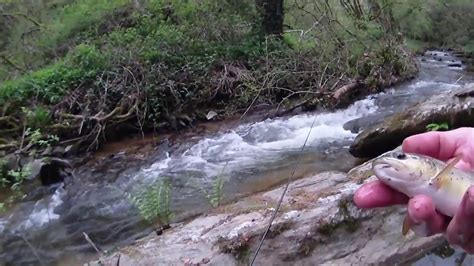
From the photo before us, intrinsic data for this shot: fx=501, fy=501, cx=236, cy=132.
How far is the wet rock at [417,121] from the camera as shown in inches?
279

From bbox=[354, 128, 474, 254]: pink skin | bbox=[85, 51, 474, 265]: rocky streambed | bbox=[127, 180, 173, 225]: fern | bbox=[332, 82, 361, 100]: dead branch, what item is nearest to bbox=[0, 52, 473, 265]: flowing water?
bbox=[127, 180, 173, 225]: fern

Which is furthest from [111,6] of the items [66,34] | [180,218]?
[180,218]

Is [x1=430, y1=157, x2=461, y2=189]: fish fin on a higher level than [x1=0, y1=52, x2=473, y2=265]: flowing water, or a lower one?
higher

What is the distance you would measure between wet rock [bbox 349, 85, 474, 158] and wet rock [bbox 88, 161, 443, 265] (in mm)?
2702

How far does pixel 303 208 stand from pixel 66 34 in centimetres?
1168

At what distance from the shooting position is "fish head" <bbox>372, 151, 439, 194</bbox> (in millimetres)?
1928

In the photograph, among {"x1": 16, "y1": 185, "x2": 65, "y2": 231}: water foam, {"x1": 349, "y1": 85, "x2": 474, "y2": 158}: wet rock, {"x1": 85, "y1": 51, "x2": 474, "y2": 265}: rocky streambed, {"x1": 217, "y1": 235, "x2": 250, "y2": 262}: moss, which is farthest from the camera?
{"x1": 16, "y1": 185, "x2": 65, "y2": 231}: water foam

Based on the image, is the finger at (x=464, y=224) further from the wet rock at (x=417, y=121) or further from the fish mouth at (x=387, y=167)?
the wet rock at (x=417, y=121)

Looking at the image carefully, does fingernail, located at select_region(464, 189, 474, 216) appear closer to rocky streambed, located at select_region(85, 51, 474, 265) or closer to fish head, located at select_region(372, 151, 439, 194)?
fish head, located at select_region(372, 151, 439, 194)

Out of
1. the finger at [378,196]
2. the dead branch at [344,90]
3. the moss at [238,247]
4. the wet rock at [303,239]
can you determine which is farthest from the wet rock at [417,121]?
the finger at [378,196]

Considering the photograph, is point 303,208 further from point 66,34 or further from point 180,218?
point 66,34

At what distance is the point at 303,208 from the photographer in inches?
186

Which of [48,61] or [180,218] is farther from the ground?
[48,61]

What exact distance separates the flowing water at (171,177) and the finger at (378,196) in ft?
15.1
